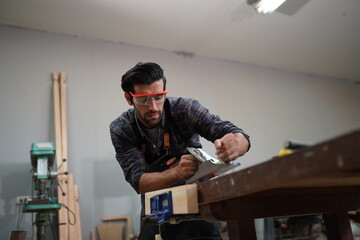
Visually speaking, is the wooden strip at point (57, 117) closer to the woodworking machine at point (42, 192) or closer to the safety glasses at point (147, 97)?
the woodworking machine at point (42, 192)

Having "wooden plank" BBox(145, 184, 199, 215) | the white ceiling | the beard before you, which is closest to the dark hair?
the beard

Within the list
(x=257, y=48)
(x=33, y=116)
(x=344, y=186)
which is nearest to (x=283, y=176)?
(x=344, y=186)

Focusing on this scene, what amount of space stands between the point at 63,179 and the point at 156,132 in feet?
4.38

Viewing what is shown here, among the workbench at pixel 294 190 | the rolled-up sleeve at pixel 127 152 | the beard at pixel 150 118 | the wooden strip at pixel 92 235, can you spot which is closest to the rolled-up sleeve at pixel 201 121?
the beard at pixel 150 118

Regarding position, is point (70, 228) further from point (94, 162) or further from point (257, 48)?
point (257, 48)

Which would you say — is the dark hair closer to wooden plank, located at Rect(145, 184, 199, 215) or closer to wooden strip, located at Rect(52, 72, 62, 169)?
wooden plank, located at Rect(145, 184, 199, 215)

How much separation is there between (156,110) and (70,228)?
1493 mm

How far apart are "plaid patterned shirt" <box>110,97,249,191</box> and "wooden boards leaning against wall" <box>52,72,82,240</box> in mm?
1096

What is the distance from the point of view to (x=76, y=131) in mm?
3023

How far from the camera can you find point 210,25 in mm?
3291

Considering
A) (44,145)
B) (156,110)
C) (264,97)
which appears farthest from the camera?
(264,97)

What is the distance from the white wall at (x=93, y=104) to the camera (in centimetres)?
281

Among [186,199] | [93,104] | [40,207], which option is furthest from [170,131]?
[93,104]

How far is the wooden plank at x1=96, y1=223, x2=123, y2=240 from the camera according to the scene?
2.81 meters
